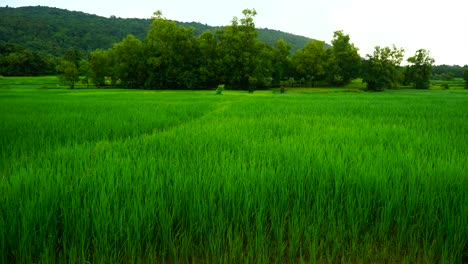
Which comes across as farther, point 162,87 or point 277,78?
point 277,78

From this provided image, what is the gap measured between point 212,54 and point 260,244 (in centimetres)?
5275

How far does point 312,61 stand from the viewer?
184 feet

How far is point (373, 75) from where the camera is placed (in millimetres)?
54531

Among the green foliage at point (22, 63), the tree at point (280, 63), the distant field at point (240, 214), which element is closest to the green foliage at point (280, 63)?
the tree at point (280, 63)

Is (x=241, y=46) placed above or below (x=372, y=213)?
above

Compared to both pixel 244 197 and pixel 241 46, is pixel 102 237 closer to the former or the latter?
pixel 244 197

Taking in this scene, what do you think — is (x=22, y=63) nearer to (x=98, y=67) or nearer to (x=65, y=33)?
(x=98, y=67)

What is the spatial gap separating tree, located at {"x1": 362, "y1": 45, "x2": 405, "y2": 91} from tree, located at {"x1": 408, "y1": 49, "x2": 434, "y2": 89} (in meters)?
4.27

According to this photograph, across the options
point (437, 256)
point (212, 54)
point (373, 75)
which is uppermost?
point (212, 54)

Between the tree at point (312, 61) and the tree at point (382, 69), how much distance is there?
28.1 feet

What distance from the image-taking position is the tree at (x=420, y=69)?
61.5m

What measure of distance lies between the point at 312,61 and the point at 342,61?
708cm

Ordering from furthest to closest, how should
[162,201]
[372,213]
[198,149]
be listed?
[198,149]
[372,213]
[162,201]


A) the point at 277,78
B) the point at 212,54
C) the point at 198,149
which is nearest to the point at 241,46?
the point at 212,54
